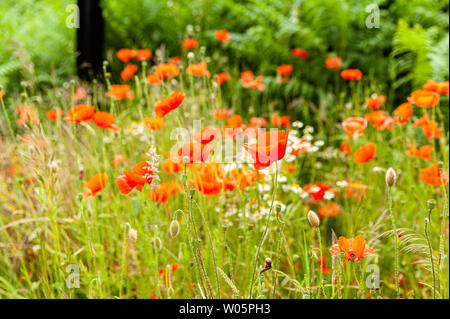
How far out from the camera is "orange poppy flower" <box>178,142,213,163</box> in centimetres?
67

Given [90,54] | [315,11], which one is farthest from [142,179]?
[315,11]

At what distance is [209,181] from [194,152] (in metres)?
0.19

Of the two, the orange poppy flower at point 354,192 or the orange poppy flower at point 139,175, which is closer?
the orange poppy flower at point 139,175

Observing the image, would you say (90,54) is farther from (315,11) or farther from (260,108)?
(315,11)

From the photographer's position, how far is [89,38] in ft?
7.47

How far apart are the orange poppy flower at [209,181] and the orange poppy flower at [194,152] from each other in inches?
3.9

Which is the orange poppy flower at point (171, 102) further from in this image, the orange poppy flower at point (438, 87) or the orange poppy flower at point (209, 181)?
the orange poppy flower at point (438, 87)

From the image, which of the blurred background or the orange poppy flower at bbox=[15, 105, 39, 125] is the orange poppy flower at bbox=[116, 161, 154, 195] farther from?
the blurred background

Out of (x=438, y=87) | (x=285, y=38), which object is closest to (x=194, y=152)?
(x=438, y=87)

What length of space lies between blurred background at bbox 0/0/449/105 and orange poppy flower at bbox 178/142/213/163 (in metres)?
1.32

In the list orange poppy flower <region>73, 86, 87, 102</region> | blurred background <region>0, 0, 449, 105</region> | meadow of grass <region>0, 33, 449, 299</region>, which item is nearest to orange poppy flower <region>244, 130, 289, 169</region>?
meadow of grass <region>0, 33, 449, 299</region>

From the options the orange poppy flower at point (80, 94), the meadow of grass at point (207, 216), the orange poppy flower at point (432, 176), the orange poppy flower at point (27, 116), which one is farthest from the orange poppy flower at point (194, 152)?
the orange poppy flower at point (80, 94)

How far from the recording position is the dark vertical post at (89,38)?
2266 mm
